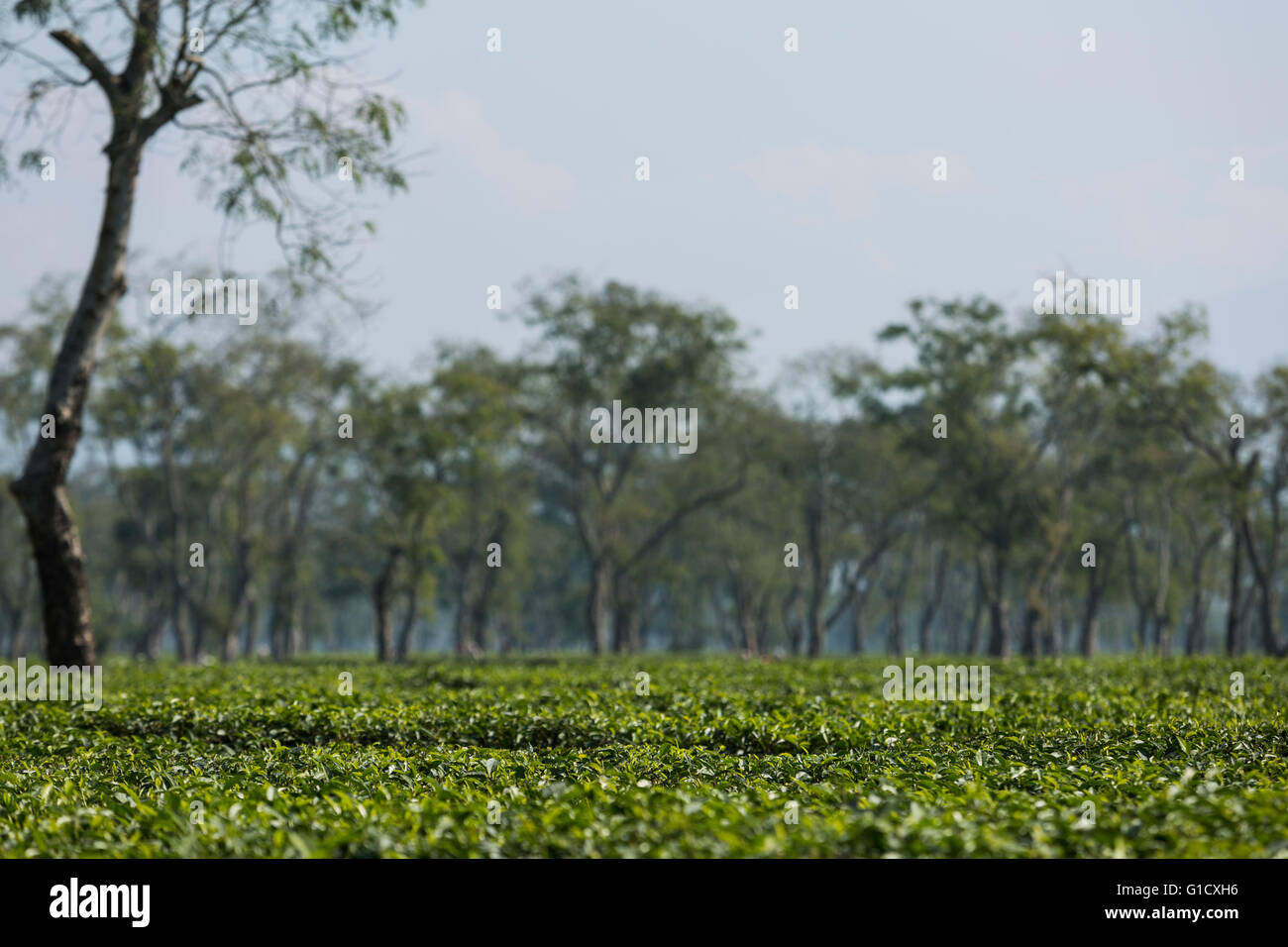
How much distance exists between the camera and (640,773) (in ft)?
27.3

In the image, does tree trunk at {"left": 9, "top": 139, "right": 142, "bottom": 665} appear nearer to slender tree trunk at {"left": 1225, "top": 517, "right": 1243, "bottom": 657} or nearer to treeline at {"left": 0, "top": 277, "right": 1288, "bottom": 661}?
treeline at {"left": 0, "top": 277, "right": 1288, "bottom": 661}

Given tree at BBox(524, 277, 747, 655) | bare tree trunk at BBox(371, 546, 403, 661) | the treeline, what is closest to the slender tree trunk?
the treeline

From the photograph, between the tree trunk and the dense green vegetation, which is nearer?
the dense green vegetation

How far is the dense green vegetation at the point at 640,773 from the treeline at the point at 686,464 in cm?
2354

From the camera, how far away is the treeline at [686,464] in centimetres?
4134

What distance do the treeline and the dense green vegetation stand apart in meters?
23.5

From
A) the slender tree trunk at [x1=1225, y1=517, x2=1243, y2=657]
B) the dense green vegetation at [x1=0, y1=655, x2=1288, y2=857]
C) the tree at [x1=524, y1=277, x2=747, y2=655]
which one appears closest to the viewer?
the dense green vegetation at [x1=0, y1=655, x2=1288, y2=857]

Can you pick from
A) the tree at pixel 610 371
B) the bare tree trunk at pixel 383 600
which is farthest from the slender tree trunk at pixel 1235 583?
the bare tree trunk at pixel 383 600

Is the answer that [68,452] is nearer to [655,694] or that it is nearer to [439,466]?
[655,694]

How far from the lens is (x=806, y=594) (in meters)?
73.8

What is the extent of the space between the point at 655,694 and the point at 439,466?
28787mm

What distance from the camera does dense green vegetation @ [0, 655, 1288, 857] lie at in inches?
216
